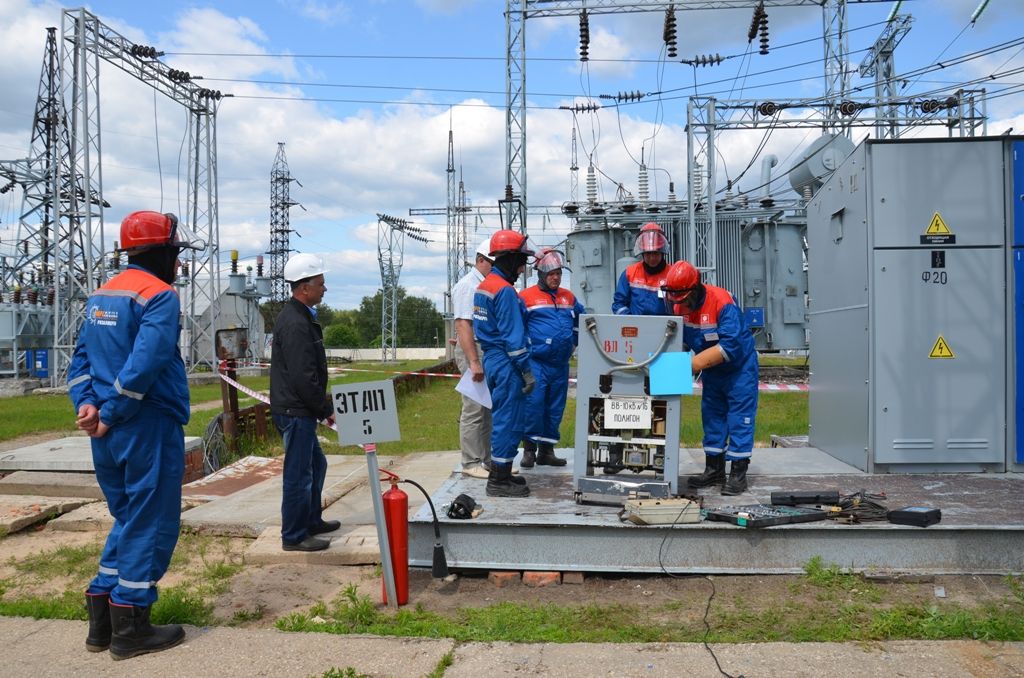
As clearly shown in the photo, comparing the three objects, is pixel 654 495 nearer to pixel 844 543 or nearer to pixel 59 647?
pixel 844 543

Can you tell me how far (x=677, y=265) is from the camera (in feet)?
19.2

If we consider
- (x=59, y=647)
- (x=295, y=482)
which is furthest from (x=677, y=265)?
(x=59, y=647)

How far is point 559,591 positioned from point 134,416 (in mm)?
2556

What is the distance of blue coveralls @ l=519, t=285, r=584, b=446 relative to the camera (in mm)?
6945

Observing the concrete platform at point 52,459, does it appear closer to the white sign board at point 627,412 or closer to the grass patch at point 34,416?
the grass patch at point 34,416

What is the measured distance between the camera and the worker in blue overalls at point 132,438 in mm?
3949

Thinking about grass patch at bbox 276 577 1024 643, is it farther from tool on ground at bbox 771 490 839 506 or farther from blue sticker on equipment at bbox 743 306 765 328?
blue sticker on equipment at bbox 743 306 765 328

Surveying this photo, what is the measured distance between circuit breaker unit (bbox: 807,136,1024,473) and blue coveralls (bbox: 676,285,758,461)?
1127mm

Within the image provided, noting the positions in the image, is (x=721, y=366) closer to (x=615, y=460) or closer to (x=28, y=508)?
(x=615, y=460)

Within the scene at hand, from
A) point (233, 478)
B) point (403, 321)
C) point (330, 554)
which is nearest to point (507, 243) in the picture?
point (330, 554)

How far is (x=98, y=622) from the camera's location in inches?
159

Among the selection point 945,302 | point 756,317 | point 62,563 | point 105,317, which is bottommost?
point 62,563

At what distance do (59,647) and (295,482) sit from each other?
5.71 ft

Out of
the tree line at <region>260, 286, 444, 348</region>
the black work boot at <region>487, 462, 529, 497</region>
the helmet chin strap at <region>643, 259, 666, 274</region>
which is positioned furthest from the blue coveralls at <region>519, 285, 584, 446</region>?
the tree line at <region>260, 286, 444, 348</region>
